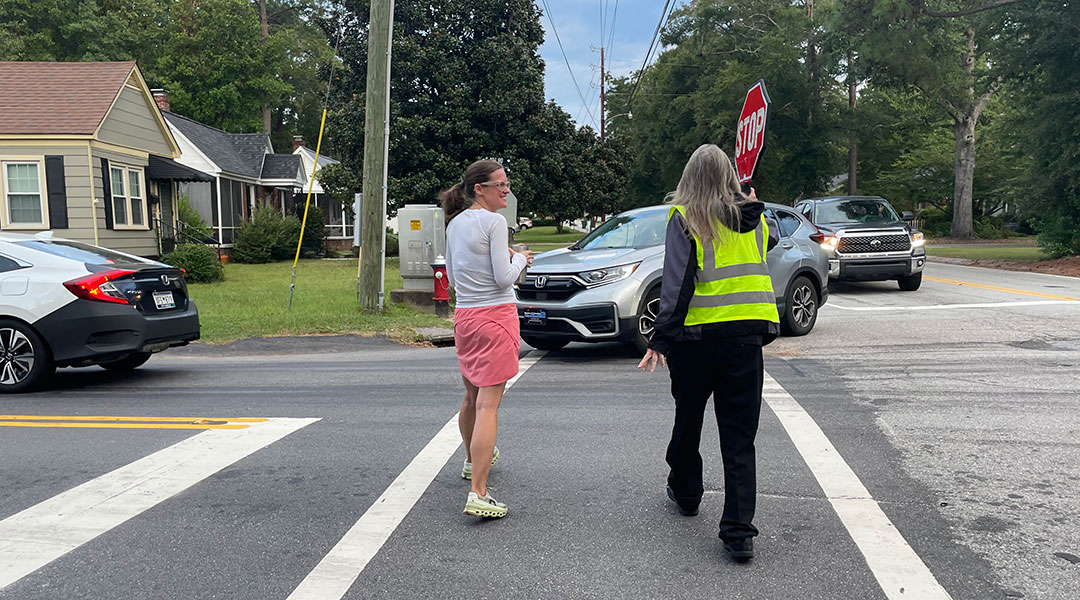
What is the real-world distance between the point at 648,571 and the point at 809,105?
37.2 meters

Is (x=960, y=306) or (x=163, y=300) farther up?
(x=163, y=300)

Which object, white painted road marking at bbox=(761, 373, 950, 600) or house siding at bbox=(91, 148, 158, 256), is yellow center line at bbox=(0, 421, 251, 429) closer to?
white painted road marking at bbox=(761, 373, 950, 600)

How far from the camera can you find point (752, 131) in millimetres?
11547

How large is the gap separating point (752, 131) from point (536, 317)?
15.2 feet

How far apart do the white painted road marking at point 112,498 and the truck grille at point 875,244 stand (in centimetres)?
1243

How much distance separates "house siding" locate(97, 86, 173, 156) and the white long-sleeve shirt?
19.2m

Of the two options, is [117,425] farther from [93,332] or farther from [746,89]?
[746,89]

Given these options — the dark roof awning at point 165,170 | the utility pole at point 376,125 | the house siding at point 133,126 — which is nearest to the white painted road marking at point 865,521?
the utility pole at point 376,125

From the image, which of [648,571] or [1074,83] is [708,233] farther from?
[1074,83]

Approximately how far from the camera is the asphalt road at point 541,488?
356 centimetres

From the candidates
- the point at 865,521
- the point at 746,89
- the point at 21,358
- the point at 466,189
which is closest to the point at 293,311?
the point at 21,358

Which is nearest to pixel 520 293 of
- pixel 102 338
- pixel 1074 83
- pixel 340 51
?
pixel 102 338

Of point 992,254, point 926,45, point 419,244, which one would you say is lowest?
point 992,254

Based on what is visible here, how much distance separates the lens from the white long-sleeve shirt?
13.9ft
